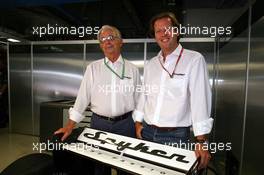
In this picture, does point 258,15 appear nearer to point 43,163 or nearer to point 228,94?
point 228,94

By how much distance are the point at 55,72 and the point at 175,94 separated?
3.34 metres

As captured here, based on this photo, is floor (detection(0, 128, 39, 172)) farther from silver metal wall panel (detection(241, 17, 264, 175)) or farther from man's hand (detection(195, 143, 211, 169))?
silver metal wall panel (detection(241, 17, 264, 175))

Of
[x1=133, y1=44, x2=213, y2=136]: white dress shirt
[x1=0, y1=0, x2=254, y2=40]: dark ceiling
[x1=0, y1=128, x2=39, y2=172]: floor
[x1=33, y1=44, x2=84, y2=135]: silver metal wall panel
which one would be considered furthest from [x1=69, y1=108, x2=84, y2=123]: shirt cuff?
[x1=33, y1=44, x2=84, y2=135]: silver metal wall panel

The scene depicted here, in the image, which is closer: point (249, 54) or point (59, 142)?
point (59, 142)

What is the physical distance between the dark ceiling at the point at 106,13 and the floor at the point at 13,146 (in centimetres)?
187

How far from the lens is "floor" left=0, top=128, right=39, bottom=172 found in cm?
315

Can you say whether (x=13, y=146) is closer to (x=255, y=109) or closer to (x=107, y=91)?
(x=107, y=91)

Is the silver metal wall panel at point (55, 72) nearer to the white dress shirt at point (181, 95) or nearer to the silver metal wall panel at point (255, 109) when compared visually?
the white dress shirt at point (181, 95)

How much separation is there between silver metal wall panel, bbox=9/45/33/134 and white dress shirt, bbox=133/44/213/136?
A: 11.8 feet

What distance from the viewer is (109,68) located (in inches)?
76.9

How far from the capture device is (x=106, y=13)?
4406 millimetres

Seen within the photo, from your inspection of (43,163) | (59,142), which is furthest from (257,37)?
(43,163)

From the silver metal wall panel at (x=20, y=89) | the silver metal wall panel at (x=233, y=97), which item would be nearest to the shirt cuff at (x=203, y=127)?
the silver metal wall panel at (x=233, y=97)

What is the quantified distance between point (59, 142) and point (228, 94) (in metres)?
1.87
